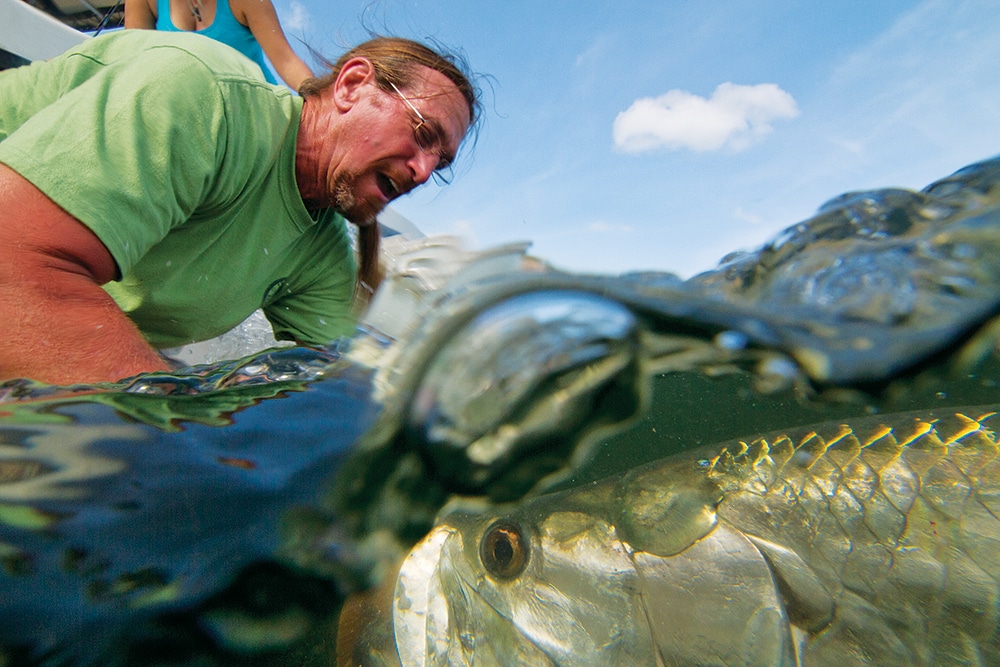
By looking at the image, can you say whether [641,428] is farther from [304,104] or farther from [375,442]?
[304,104]

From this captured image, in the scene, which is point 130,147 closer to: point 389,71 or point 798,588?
point 389,71

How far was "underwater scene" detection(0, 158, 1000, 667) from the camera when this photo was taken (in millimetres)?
797

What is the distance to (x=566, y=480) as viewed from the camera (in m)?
1.36

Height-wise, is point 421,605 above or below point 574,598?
below

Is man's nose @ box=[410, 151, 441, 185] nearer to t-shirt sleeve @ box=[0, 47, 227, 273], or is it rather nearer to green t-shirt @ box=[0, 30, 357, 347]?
green t-shirt @ box=[0, 30, 357, 347]

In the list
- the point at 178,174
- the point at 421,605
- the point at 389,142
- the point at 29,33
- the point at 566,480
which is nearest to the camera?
the point at 421,605

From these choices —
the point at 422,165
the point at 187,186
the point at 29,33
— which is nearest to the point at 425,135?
the point at 422,165

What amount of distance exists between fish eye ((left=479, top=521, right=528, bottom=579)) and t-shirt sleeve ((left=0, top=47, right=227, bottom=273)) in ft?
4.23

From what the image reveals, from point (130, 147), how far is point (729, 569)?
184 centimetres

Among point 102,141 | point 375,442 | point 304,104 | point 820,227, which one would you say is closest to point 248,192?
point 304,104

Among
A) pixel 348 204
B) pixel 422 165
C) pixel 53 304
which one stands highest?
pixel 422 165

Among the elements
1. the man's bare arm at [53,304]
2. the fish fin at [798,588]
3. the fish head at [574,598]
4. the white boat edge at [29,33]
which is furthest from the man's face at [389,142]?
the white boat edge at [29,33]

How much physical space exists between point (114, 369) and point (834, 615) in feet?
5.72

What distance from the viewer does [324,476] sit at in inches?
38.0
